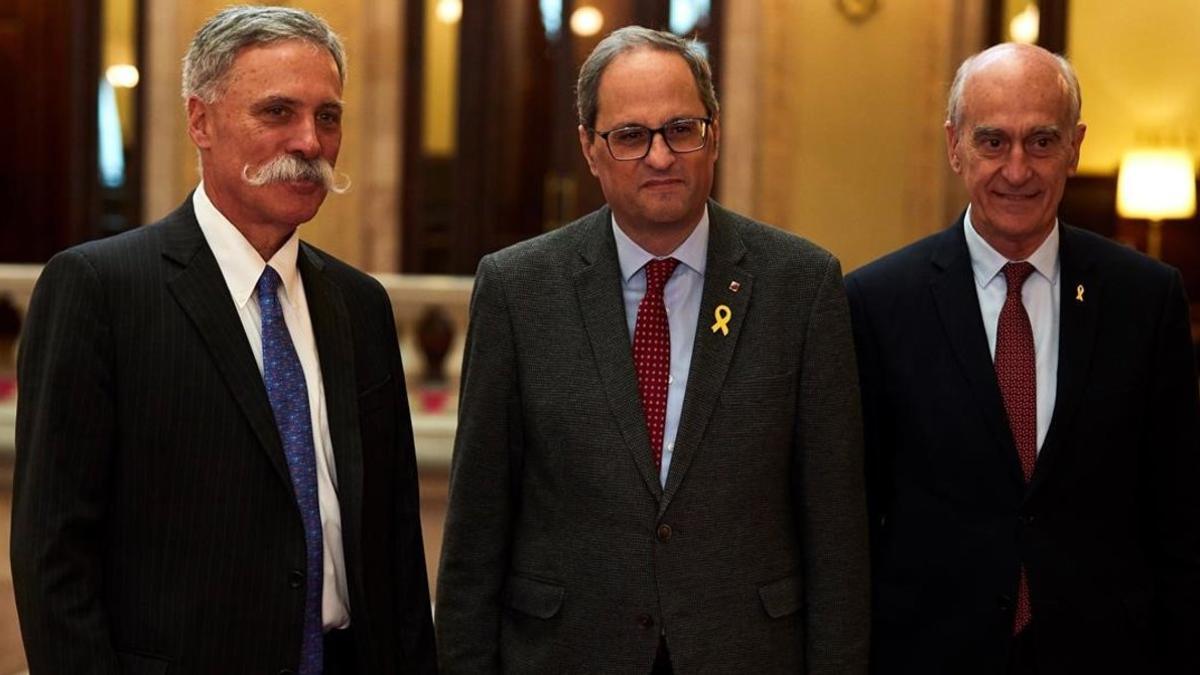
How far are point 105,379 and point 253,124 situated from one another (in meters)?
0.47

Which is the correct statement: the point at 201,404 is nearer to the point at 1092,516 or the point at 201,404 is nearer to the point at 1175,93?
the point at 1092,516

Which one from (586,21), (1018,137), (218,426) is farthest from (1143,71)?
(218,426)

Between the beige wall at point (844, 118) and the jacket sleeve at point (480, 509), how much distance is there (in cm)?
495

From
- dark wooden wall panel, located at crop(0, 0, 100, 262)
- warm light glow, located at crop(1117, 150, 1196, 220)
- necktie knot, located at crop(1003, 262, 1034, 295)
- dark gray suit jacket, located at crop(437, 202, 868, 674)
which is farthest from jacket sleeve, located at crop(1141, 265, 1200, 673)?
dark wooden wall panel, located at crop(0, 0, 100, 262)

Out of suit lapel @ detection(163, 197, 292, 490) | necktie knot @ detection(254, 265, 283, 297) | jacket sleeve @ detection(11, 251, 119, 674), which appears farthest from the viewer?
necktie knot @ detection(254, 265, 283, 297)

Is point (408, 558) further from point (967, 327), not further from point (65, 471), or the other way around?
point (967, 327)

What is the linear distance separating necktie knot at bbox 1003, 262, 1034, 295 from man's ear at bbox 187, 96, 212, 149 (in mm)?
1468

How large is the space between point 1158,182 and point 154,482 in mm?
6014

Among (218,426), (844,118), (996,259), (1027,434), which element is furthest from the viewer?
(844,118)

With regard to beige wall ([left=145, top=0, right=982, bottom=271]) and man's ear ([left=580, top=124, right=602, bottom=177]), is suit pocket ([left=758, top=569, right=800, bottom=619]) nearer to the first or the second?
man's ear ([left=580, top=124, right=602, bottom=177])

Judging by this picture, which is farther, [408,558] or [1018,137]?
[1018,137]

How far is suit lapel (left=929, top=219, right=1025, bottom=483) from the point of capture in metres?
2.82

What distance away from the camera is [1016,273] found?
2.94m

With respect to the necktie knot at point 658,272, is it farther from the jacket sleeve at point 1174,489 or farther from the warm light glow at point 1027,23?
the warm light glow at point 1027,23
